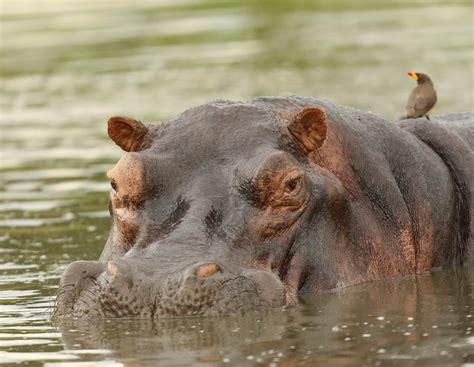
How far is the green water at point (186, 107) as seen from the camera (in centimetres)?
748

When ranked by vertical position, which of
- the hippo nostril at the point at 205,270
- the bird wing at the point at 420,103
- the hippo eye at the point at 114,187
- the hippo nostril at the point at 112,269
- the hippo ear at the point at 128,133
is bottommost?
the hippo nostril at the point at 205,270

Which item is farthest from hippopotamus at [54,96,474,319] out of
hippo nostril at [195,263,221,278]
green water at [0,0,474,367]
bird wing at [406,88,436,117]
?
bird wing at [406,88,436,117]

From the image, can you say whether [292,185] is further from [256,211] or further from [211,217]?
[211,217]

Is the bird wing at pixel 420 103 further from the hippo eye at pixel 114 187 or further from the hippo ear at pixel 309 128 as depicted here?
the hippo eye at pixel 114 187

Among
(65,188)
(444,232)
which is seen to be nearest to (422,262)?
(444,232)

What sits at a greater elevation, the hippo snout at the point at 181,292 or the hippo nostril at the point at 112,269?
the hippo nostril at the point at 112,269

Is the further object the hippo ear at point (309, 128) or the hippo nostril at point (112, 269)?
the hippo ear at point (309, 128)

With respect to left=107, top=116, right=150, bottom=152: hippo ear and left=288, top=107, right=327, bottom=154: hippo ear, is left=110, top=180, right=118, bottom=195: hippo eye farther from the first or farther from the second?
left=288, top=107, right=327, bottom=154: hippo ear

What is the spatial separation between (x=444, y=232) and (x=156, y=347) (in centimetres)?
290

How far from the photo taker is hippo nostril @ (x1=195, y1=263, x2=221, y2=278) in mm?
7625

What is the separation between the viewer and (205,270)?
763 cm

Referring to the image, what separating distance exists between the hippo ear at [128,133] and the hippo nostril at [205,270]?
4.48ft

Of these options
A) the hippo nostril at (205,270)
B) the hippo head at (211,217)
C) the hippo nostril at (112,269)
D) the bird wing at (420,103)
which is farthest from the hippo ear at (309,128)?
the bird wing at (420,103)

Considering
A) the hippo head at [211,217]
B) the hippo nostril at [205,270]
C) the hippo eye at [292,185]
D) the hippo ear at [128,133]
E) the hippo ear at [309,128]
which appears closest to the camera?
the hippo nostril at [205,270]
